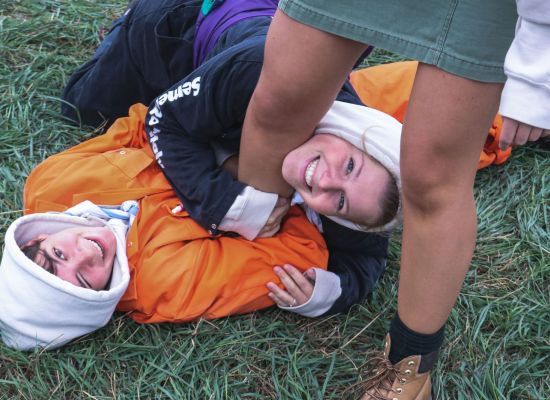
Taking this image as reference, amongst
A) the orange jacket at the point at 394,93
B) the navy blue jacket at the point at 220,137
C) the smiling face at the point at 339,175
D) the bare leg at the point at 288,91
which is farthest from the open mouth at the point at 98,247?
the orange jacket at the point at 394,93

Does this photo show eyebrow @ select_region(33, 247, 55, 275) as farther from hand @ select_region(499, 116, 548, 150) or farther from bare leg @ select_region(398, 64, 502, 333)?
hand @ select_region(499, 116, 548, 150)

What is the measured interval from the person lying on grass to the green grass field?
0.20 feet

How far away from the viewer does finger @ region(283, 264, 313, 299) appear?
7.54ft

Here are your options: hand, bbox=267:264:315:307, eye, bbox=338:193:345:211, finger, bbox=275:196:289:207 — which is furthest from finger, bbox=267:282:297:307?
eye, bbox=338:193:345:211

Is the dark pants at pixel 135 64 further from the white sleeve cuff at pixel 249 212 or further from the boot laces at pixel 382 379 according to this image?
the boot laces at pixel 382 379

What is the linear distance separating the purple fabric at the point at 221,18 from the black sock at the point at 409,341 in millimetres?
1207

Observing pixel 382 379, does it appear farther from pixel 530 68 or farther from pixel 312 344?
pixel 530 68

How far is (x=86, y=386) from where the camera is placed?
2.06 m

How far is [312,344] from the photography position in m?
2.26

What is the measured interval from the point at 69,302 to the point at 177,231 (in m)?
0.45

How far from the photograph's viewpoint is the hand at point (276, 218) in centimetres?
235

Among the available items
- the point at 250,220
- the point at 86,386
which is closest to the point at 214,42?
the point at 250,220

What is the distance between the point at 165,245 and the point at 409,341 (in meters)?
0.86

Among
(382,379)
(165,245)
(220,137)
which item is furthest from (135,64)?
(382,379)
